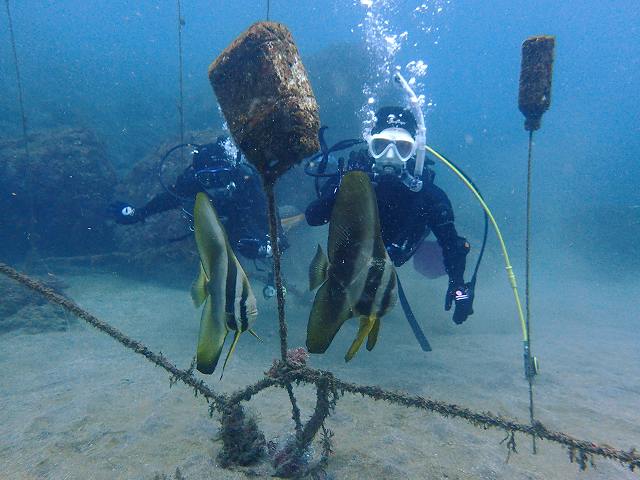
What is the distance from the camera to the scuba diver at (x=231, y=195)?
213 inches

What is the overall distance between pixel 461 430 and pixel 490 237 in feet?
52.2

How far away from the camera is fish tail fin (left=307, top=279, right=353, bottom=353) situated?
53.3 inches

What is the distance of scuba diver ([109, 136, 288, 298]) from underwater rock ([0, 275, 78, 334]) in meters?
1.89

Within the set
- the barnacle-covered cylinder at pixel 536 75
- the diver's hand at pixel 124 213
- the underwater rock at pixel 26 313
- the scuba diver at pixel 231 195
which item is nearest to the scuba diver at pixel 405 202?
the barnacle-covered cylinder at pixel 536 75

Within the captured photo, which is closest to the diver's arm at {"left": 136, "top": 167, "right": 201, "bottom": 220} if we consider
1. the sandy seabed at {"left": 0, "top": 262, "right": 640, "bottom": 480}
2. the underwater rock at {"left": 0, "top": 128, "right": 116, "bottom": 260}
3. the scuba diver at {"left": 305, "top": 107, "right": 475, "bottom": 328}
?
the sandy seabed at {"left": 0, "top": 262, "right": 640, "bottom": 480}

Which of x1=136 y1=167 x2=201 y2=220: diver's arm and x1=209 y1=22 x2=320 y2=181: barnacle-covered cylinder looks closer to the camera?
x1=209 y1=22 x2=320 y2=181: barnacle-covered cylinder

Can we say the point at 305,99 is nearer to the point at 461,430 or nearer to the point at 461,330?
the point at 461,430

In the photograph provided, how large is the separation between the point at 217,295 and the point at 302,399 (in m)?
2.60

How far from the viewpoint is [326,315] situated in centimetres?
138

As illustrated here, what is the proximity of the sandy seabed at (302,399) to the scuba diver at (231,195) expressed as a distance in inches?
63.6

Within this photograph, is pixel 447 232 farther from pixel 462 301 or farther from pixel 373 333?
pixel 373 333

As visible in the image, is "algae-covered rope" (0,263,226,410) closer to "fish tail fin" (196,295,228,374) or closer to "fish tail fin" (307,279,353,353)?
"fish tail fin" (196,295,228,374)

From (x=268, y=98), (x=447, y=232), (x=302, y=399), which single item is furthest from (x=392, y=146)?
(x=268, y=98)

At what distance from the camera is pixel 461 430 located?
10.0 feet
